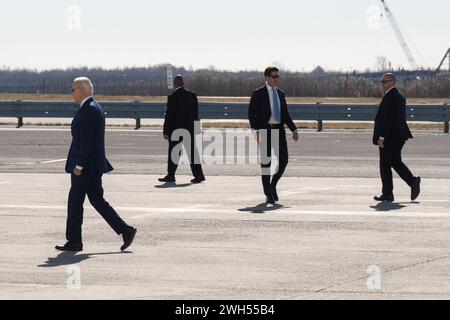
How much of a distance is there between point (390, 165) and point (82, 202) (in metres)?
6.07

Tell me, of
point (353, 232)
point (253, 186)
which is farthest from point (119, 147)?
point (353, 232)

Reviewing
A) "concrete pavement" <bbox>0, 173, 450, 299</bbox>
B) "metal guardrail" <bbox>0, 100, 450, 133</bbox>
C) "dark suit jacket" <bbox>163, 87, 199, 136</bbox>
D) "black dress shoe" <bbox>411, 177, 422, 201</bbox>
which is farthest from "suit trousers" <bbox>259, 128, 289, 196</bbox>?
"metal guardrail" <bbox>0, 100, 450, 133</bbox>

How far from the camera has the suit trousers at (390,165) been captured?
17000 millimetres

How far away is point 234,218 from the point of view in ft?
49.5

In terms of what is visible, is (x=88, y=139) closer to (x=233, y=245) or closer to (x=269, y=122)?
(x=233, y=245)

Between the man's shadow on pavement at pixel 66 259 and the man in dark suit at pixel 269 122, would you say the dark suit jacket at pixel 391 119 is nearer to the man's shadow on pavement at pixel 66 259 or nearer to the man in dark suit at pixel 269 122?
the man in dark suit at pixel 269 122

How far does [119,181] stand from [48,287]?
398 inches

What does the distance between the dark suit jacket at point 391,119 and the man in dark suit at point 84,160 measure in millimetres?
5748

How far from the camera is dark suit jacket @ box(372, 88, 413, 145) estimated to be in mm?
17141

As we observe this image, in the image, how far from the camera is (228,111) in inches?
1570

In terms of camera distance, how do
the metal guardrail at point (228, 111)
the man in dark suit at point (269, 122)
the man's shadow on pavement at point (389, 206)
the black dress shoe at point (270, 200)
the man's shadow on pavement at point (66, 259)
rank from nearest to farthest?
the man's shadow on pavement at point (66, 259) → the man's shadow on pavement at point (389, 206) → the black dress shoe at point (270, 200) → the man in dark suit at point (269, 122) → the metal guardrail at point (228, 111)

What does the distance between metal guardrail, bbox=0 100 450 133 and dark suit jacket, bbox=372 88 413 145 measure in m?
20.9

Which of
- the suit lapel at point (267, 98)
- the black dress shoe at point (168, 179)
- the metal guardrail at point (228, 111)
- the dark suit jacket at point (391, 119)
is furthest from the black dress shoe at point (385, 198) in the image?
the metal guardrail at point (228, 111)

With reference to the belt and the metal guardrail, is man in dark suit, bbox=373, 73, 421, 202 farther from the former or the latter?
the metal guardrail
